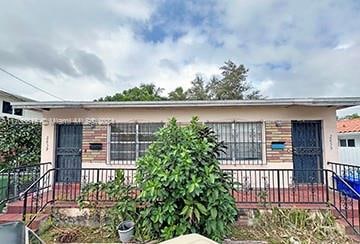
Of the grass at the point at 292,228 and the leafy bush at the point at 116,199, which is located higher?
the leafy bush at the point at 116,199

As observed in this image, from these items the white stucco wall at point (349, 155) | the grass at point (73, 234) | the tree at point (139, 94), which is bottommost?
the grass at point (73, 234)

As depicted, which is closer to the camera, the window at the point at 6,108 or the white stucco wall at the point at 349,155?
the white stucco wall at the point at 349,155

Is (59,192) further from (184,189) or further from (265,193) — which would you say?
(265,193)

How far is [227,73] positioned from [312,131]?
2008cm

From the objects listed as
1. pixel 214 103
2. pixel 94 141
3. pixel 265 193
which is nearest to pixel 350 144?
pixel 214 103

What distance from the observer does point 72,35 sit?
1299cm

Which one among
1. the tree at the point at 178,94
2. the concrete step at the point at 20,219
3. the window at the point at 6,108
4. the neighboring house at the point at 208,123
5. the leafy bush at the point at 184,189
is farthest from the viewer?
the tree at the point at 178,94

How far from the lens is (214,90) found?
95.7 ft

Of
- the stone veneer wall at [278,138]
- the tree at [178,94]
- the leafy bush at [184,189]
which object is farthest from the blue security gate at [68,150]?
the tree at [178,94]

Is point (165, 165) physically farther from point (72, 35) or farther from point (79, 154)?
point (72, 35)

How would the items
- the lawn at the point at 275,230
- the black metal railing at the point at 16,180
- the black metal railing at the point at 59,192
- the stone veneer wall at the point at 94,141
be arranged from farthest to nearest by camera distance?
1. the stone veneer wall at the point at 94,141
2. the black metal railing at the point at 16,180
3. the black metal railing at the point at 59,192
4. the lawn at the point at 275,230

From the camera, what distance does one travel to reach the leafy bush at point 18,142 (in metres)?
11.7

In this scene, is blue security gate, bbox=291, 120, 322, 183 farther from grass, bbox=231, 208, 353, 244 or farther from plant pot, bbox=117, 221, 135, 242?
plant pot, bbox=117, 221, 135, 242

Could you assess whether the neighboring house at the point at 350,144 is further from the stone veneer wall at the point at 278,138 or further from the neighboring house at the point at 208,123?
the stone veneer wall at the point at 278,138
